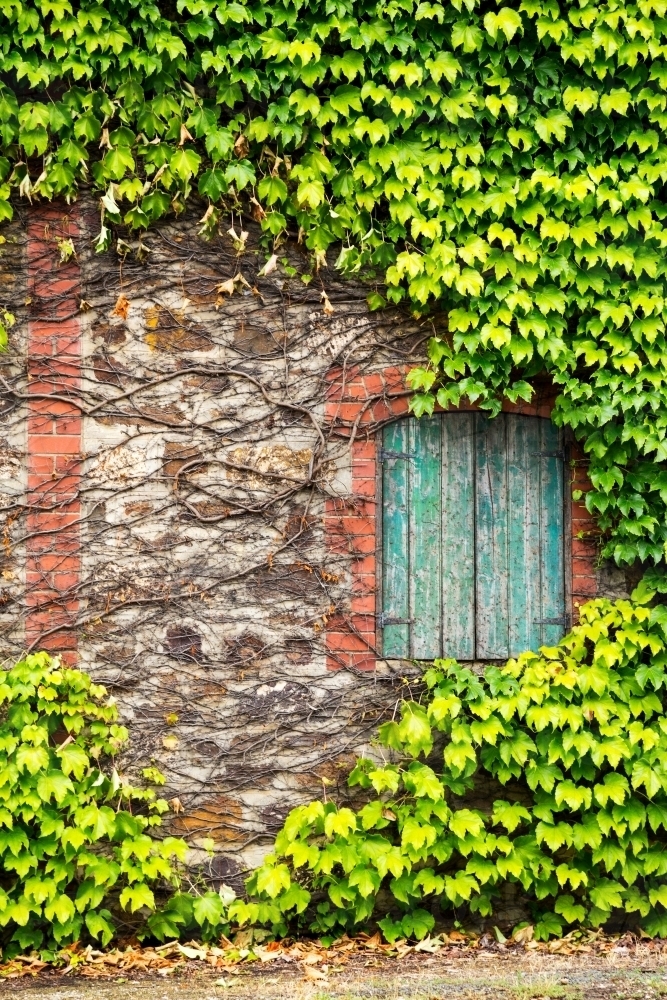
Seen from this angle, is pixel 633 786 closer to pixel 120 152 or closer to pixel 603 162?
pixel 603 162

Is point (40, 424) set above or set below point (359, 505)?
above

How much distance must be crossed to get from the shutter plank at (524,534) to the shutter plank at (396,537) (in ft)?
1.82

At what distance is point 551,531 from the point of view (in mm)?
4844

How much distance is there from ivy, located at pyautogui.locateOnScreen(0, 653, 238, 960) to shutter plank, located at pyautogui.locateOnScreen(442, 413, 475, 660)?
1689mm

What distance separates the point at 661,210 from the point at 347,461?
81.4 inches

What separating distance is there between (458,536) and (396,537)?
0.33 m

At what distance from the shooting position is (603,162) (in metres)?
4.70

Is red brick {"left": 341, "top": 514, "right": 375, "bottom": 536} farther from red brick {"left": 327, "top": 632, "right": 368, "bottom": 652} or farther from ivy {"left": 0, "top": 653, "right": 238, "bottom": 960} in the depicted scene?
ivy {"left": 0, "top": 653, "right": 238, "bottom": 960}

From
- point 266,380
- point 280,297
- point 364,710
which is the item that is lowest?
point 364,710

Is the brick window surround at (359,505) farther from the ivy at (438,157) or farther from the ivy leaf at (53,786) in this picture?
the ivy leaf at (53,786)

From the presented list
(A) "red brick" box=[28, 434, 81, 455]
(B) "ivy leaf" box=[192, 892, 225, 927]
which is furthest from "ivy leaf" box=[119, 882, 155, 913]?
(A) "red brick" box=[28, 434, 81, 455]

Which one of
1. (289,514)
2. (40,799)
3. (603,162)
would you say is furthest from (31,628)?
(603,162)

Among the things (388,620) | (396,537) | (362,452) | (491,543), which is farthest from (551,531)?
(362,452)

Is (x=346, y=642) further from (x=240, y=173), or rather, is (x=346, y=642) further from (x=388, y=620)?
(x=240, y=173)
